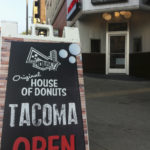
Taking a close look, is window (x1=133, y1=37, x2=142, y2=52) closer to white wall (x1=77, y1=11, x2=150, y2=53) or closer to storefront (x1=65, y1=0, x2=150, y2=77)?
storefront (x1=65, y1=0, x2=150, y2=77)

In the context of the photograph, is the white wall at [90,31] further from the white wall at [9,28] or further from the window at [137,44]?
the white wall at [9,28]

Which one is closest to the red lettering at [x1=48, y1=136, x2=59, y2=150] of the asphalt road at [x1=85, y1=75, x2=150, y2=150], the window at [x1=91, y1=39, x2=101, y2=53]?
the asphalt road at [x1=85, y1=75, x2=150, y2=150]

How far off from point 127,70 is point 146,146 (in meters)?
10.1

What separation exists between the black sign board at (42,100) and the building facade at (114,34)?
32.3 feet

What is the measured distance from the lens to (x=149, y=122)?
458 centimetres

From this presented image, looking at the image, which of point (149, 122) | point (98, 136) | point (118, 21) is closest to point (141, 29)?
point (118, 21)

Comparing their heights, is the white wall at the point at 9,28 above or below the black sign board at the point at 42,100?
above

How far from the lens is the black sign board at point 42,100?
8.04 feet

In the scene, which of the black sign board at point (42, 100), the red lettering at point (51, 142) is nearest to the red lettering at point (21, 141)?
the black sign board at point (42, 100)

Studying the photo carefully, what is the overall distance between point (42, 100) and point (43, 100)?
0.01m

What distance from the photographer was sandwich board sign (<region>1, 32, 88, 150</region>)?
8.04 ft

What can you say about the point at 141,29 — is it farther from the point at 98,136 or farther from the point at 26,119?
the point at 26,119

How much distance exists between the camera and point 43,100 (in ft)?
8.45

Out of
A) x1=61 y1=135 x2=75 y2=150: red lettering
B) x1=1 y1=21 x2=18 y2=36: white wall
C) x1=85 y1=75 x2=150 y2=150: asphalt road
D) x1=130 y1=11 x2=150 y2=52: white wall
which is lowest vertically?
x1=85 y1=75 x2=150 y2=150: asphalt road
